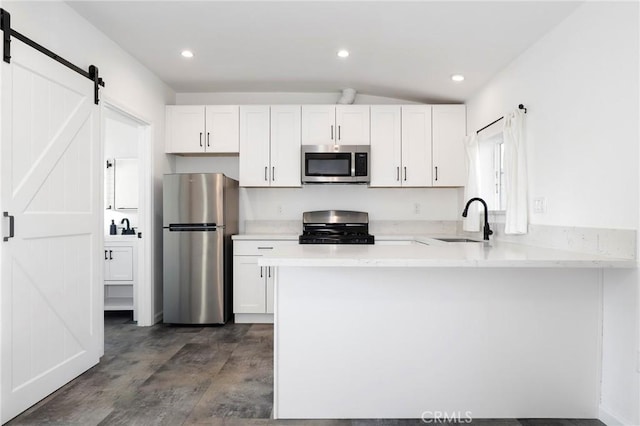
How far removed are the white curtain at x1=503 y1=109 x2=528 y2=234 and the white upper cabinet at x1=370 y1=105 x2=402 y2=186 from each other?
140cm

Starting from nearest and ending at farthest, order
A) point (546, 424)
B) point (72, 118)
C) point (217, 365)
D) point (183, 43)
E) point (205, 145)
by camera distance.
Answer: point (546, 424) → point (72, 118) → point (217, 365) → point (183, 43) → point (205, 145)

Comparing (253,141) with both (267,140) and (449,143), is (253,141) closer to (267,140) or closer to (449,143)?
(267,140)

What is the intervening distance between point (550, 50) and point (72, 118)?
3209mm

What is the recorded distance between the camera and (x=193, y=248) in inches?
159

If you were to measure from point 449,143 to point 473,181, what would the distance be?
64 centimetres

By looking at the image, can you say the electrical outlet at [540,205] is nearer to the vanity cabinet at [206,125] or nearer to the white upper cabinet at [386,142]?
the white upper cabinet at [386,142]

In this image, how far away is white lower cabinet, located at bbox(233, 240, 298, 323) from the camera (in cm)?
419

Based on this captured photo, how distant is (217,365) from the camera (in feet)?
9.77

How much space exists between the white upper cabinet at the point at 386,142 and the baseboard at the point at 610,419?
9.14 feet

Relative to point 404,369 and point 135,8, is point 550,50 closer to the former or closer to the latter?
point 404,369

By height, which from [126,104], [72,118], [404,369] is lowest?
[404,369]

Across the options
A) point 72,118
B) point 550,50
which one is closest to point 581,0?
point 550,50

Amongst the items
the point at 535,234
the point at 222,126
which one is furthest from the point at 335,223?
the point at 535,234

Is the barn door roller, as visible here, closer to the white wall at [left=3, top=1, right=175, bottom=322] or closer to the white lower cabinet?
the white wall at [left=3, top=1, right=175, bottom=322]
